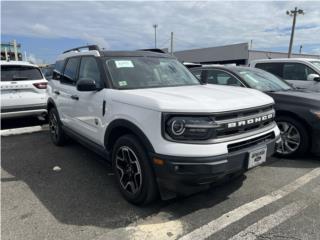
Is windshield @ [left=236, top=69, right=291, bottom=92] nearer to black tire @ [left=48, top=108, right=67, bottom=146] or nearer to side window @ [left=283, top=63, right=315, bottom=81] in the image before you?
side window @ [left=283, top=63, right=315, bottom=81]

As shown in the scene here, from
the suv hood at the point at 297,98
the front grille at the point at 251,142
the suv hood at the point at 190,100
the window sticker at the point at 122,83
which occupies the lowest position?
the front grille at the point at 251,142

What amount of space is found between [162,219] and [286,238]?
1211 millimetres

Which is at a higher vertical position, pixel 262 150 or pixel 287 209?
pixel 262 150

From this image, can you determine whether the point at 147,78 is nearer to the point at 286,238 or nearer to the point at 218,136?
the point at 218,136

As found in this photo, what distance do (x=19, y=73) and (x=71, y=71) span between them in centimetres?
274

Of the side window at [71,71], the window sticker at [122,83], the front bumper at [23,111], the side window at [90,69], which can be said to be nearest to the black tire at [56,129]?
the side window at [71,71]

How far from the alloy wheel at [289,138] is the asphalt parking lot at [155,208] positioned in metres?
0.24

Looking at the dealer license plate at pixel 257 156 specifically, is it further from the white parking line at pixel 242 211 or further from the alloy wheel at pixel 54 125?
the alloy wheel at pixel 54 125

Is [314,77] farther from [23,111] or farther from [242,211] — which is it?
[23,111]

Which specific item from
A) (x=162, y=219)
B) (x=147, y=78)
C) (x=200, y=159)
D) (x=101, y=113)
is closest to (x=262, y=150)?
(x=200, y=159)

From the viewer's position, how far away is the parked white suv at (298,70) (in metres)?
7.60

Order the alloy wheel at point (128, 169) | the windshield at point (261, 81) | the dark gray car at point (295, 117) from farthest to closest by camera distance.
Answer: the windshield at point (261, 81) → the dark gray car at point (295, 117) → the alloy wheel at point (128, 169)

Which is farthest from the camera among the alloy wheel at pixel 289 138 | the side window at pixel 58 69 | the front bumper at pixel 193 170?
the side window at pixel 58 69

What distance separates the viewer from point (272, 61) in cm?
823
